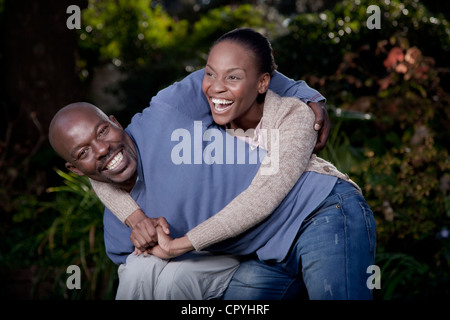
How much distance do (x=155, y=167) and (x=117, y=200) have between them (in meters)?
0.25

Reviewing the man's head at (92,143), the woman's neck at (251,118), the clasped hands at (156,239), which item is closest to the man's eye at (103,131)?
the man's head at (92,143)

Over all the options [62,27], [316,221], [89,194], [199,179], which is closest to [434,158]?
[316,221]

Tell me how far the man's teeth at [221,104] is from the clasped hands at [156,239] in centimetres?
62

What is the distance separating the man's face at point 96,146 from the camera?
245cm

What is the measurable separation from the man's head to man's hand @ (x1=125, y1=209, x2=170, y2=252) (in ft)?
0.82

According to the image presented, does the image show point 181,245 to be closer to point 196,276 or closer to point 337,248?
point 196,276

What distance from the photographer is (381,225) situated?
395cm

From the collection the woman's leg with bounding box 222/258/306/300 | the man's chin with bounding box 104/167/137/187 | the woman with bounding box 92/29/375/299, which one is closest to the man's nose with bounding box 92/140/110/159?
the man's chin with bounding box 104/167/137/187

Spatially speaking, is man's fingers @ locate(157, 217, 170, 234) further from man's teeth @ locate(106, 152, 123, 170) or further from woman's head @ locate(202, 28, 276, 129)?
woman's head @ locate(202, 28, 276, 129)

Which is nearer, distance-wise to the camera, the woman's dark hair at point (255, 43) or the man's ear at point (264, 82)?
the woman's dark hair at point (255, 43)

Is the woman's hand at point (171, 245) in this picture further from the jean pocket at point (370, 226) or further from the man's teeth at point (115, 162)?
the jean pocket at point (370, 226)

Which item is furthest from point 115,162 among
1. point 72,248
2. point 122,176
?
point 72,248

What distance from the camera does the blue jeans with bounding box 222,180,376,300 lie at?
234 cm

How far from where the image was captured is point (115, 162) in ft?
8.25
